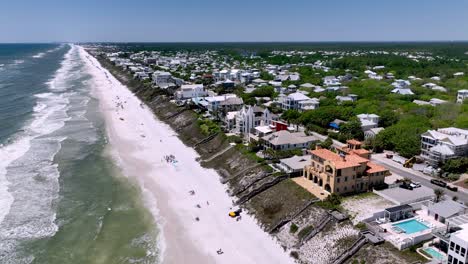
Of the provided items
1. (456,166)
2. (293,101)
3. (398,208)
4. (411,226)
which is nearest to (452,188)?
(456,166)

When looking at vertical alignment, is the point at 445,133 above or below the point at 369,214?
above

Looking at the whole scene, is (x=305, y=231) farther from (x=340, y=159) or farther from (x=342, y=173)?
(x=340, y=159)

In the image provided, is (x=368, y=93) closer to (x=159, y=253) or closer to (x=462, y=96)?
(x=462, y=96)

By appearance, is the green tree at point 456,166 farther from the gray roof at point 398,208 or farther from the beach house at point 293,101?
the beach house at point 293,101

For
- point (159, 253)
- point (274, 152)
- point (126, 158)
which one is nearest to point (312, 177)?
point (274, 152)

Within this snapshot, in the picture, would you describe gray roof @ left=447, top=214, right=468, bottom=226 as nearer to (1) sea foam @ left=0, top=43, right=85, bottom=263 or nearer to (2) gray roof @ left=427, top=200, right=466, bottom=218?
(2) gray roof @ left=427, top=200, right=466, bottom=218

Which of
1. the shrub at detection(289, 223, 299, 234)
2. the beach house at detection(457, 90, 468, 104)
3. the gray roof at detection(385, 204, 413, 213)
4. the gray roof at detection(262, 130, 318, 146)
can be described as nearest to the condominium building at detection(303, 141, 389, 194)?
the gray roof at detection(385, 204, 413, 213)
